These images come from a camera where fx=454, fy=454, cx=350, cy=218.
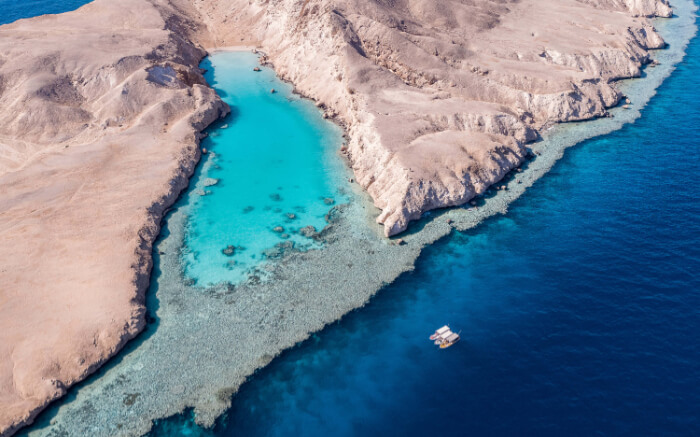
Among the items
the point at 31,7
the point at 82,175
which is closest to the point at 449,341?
the point at 82,175

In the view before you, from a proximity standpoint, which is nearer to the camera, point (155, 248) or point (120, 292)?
point (120, 292)

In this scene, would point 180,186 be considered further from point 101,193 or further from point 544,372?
Answer: point 544,372

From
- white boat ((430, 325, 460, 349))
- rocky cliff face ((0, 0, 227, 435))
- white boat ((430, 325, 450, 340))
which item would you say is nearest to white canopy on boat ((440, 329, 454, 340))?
white boat ((430, 325, 460, 349))

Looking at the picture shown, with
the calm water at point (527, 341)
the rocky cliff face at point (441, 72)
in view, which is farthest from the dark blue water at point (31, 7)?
the calm water at point (527, 341)

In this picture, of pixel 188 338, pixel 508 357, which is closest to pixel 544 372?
pixel 508 357

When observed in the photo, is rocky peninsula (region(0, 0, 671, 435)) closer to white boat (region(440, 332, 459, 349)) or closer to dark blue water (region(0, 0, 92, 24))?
white boat (region(440, 332, 459, 349))
